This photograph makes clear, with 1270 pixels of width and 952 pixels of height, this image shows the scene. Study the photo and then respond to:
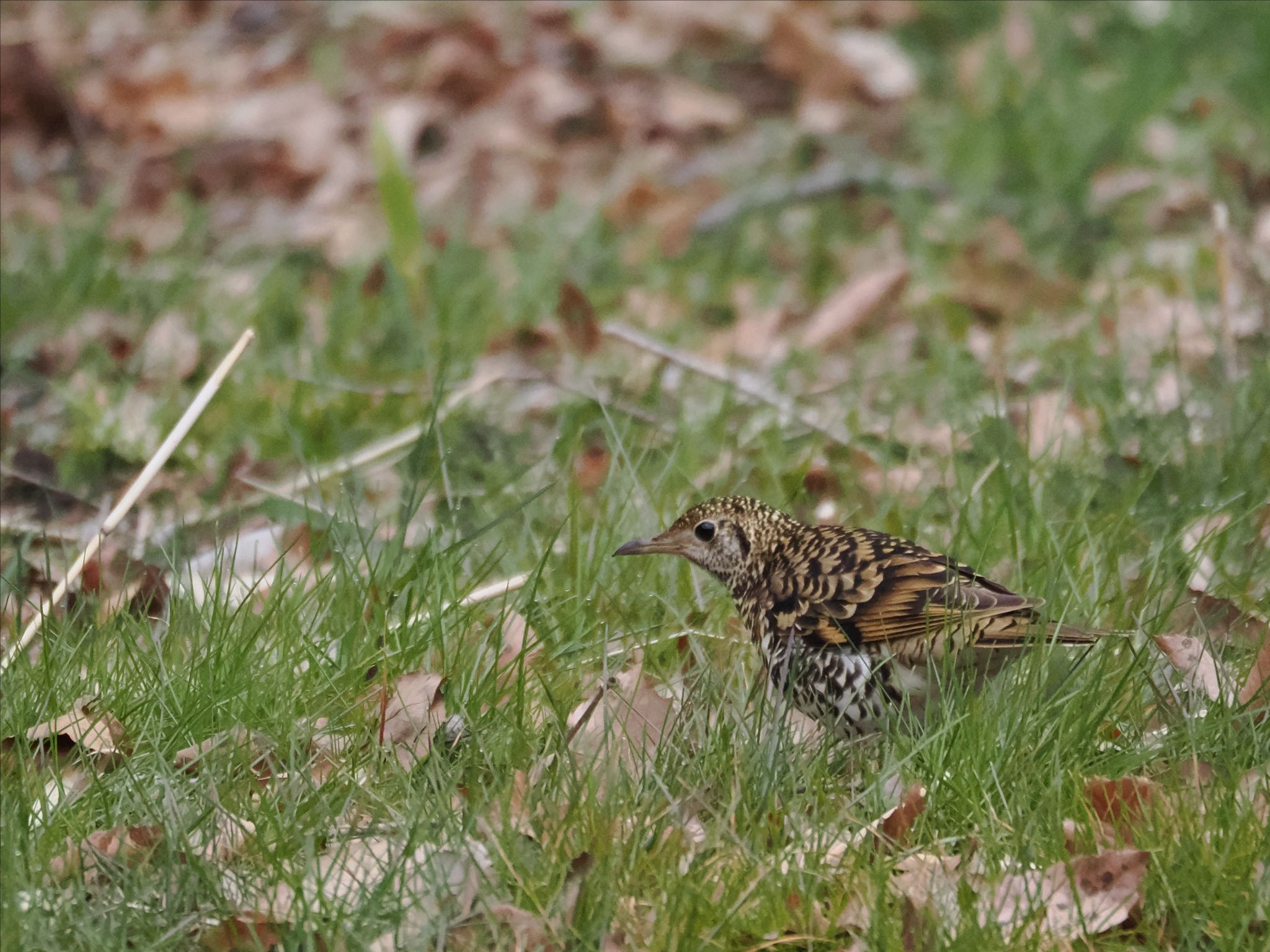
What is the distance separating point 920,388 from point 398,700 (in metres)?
2.98

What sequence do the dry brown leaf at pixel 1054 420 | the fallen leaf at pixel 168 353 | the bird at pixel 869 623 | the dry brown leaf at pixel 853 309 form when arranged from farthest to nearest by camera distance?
the dry brown leaf at pixel 853 309, the fallen leaf at pixel 168 353, the dry brown leaf at pixel 1054 420, the bird at pixel 869 623

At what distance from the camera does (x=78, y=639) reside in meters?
3.74

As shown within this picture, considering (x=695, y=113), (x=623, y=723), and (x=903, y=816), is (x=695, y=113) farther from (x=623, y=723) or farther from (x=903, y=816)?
(x=903, y=816)

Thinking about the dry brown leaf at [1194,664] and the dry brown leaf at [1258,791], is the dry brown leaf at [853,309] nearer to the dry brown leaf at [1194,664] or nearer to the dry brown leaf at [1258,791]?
the dry brown leaf at [1194,664]

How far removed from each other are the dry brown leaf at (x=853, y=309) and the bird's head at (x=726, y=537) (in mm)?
2798

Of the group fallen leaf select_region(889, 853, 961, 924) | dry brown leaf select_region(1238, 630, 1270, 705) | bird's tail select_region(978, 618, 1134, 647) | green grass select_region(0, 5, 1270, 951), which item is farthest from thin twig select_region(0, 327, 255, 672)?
dry brown leaf select_region(1238, 630, 1270, 705)

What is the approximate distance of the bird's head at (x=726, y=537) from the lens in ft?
12.8

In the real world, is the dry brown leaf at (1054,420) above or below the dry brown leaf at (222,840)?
below

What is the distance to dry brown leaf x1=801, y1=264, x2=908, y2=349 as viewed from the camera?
672 centimetres

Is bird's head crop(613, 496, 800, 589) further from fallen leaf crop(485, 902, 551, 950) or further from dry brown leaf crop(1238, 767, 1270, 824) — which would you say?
fallen leaf crop(485, 902, 551, 950)

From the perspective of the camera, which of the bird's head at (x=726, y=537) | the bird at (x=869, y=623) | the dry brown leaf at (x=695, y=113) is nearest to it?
the bird at (x=869, y=623)

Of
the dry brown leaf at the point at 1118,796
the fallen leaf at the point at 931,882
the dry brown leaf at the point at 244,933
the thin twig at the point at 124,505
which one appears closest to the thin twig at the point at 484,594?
the thin twig at the point at 124,505

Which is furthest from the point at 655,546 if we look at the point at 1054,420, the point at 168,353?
the point at 168,353

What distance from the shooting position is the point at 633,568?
167 inches
